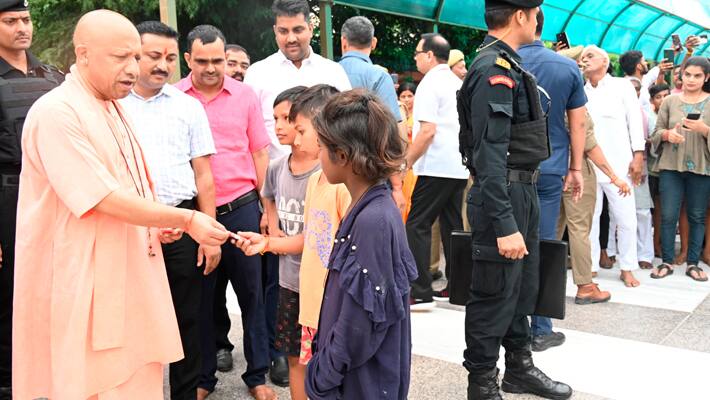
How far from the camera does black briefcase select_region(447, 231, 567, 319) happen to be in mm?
3570

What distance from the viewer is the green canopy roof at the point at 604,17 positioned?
9.01 meters

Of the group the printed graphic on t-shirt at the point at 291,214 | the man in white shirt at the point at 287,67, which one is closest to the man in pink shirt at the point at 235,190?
the man in white shirt at the point at 287,67

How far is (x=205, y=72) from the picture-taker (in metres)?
3.50

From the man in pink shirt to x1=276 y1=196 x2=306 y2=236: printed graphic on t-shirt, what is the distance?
502 mm

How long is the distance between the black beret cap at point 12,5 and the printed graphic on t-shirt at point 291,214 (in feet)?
5.92

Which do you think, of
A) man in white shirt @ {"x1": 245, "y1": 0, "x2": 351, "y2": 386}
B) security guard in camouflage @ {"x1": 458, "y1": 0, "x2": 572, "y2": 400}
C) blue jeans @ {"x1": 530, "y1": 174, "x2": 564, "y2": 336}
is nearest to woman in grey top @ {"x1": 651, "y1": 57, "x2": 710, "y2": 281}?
blue jeans @ {"x1": 530, "y1": 174, "x2": 564, "y2": 336}

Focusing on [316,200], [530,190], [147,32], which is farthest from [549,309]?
[147,32]

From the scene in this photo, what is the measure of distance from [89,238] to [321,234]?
33.9 inches

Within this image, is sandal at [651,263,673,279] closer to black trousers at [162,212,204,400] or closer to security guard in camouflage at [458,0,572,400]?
security guard in camouflage at [458,0,572,400]

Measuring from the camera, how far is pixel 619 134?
5832 millimetres

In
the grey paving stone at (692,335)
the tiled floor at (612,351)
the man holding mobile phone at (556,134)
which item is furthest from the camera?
the grey paving stone at (692,335)

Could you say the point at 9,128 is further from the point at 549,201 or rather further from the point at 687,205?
the point at 687,205

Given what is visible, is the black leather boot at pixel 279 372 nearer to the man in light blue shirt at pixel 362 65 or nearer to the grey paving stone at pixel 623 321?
the man in light blue shirt at pixel 362 65

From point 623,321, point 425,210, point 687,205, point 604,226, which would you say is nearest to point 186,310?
point 425,210
